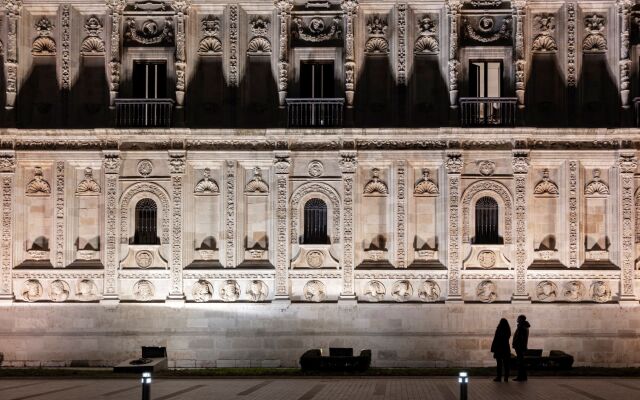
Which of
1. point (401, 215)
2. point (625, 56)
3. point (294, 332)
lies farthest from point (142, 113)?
point (625, 56)

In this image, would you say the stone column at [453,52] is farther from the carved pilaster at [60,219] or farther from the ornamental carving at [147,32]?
the carved pilaster at [60,219]

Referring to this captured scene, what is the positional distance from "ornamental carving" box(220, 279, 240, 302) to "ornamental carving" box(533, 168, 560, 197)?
46.9 ft

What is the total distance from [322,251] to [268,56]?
943cm

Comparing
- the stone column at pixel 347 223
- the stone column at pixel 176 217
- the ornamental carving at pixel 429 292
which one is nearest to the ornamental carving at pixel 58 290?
the stone column at pixel 176 217

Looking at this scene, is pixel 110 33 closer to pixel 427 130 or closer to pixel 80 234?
pixel 80 234

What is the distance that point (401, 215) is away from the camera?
40812mm

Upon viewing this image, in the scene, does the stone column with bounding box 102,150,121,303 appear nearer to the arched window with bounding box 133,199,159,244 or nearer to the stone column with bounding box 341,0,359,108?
the arched window with bounding box 133,199,159,244

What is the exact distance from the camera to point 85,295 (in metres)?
40.8

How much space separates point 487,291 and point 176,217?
47.6 feet

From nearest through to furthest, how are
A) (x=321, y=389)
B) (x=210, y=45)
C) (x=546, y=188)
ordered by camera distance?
(x=321, y=389)
(x=546, y=188)
(x=210, y=45)

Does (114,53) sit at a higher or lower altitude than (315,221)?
higher

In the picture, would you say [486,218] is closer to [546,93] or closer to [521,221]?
[521,221]

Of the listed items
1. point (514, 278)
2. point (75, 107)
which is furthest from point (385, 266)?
point (75, 107)

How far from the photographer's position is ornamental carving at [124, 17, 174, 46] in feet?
137
